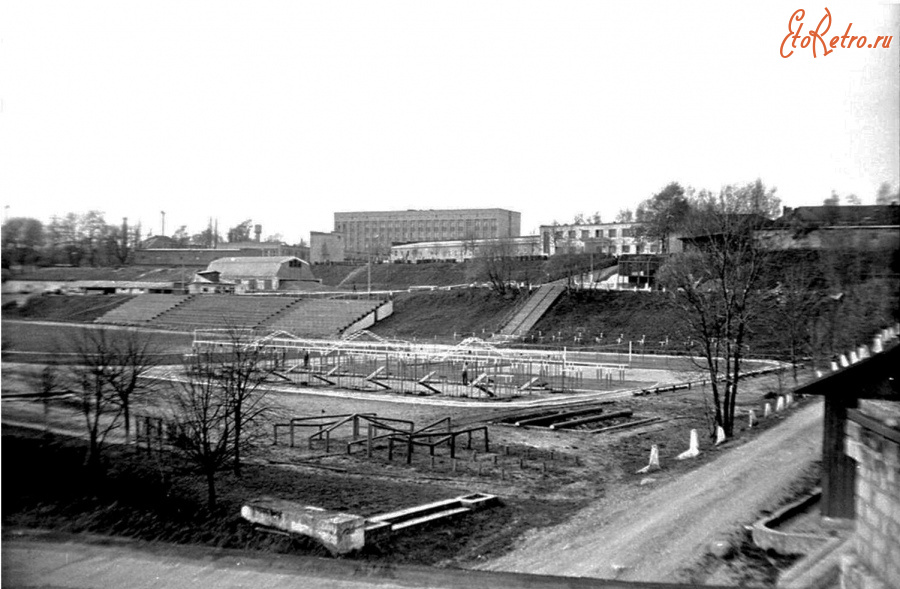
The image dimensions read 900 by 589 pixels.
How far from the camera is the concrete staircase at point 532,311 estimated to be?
12.7m

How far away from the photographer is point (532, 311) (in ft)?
44.8

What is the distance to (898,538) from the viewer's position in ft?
8.09

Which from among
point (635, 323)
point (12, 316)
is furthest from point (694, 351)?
point (12, 316)

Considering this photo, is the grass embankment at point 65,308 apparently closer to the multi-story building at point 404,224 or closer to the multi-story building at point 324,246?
the multi-story building at point 324,246

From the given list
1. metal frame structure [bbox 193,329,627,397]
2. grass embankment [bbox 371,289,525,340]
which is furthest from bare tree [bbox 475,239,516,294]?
metal frame structure [bbox 193,329,627,397]

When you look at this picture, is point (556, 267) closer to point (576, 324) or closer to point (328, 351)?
point (576, 324)

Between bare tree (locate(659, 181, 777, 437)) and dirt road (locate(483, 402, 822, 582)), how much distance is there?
110cm

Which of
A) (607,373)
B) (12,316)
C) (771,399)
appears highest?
(12,316)

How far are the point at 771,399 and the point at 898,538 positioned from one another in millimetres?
4053

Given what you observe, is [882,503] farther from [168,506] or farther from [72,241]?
[72,241]

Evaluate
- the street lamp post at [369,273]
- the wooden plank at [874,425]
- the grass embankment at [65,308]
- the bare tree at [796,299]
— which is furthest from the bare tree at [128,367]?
the bare tree at [796,299]

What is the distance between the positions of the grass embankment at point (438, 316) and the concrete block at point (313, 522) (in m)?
3.13

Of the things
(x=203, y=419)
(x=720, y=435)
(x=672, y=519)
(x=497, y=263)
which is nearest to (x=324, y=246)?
(x=203, y=419)

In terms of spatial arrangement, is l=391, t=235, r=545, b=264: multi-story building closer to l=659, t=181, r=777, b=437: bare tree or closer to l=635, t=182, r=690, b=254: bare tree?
l=635, t=182, r=690, b=254: bare tree
